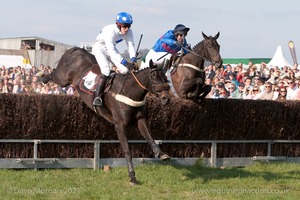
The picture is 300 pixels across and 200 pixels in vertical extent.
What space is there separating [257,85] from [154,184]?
6321mm

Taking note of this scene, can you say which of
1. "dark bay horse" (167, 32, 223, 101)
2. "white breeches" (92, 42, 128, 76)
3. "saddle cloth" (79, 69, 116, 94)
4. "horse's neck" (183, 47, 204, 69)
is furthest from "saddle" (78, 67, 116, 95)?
"horse's neck" (183, 47, 204, 69)

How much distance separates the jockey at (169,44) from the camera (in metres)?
12.6

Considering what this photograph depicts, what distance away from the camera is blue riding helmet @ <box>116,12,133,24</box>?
10.2m

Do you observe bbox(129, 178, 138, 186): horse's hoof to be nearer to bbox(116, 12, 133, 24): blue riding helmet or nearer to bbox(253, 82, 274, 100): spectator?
bbox(116, 12, 133, 24): blue riding helmet

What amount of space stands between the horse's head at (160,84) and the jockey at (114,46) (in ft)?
2.97

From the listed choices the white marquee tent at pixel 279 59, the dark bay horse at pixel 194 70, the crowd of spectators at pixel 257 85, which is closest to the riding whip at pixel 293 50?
the white marquee tent at pixel 279 59

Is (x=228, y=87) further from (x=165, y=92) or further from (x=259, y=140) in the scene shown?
(x=165, y=92)

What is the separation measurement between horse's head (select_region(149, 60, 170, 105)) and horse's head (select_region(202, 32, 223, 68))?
2710 millimetres

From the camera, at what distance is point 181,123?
11414 millimetres

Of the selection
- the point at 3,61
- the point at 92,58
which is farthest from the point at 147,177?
the point at 3,61

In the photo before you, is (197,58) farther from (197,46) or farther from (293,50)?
(293,50)

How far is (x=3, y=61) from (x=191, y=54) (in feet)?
55.0

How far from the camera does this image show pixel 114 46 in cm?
1034

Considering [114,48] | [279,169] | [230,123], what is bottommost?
[279,169]
